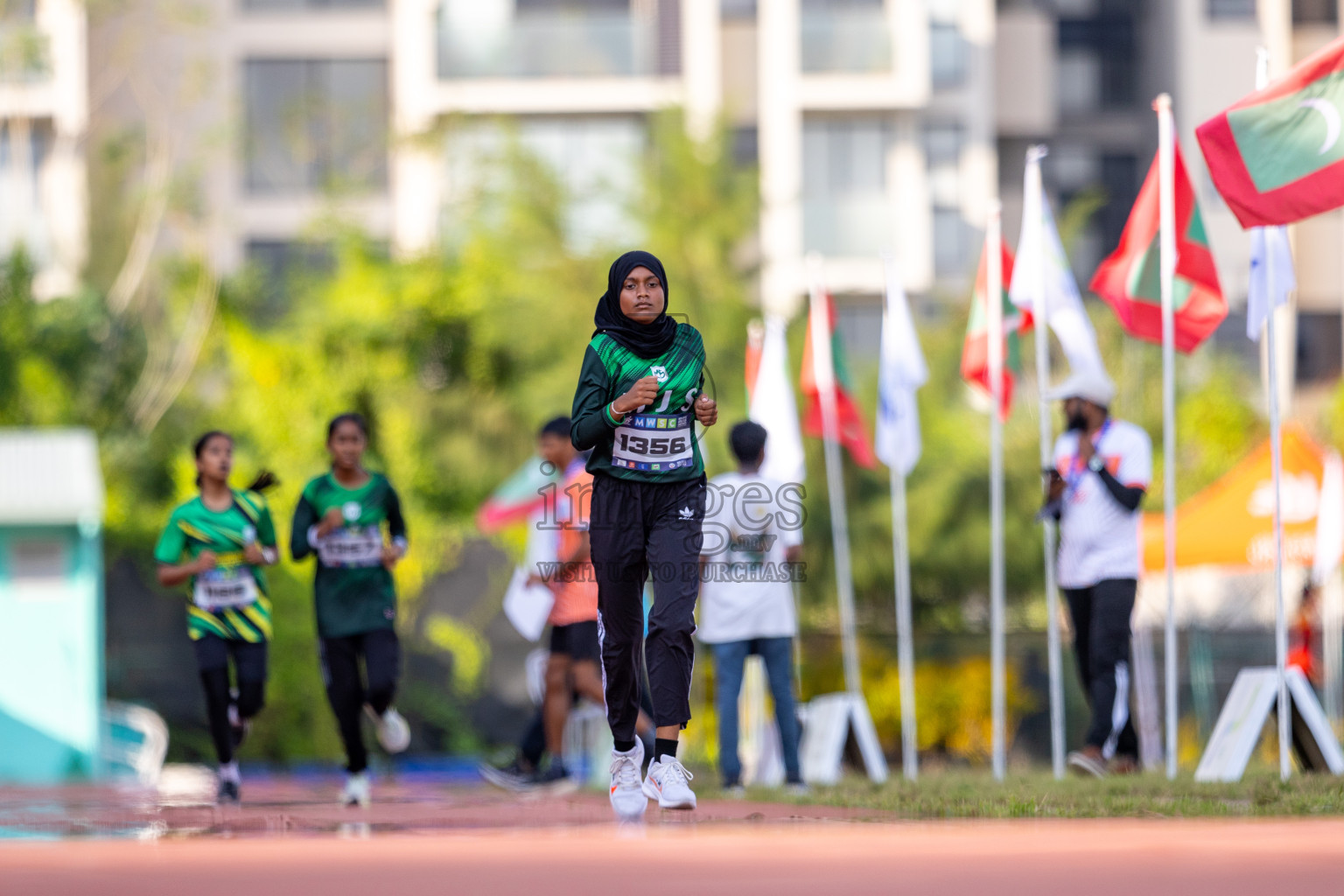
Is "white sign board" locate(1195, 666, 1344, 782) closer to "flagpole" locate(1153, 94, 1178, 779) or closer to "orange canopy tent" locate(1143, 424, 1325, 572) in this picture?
"flagpole" locate(1153, 94, 1178, 779)

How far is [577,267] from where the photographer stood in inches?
990

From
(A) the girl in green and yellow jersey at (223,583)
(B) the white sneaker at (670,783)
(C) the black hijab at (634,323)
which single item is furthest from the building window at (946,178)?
(B) the white sneaker at (670,783)

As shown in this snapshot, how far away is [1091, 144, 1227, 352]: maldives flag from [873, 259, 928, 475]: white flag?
2414mm

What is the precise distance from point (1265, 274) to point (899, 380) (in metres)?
4.57

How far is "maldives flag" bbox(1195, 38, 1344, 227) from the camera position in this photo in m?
9.71

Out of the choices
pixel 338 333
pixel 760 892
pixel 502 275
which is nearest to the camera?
pixel 760 892

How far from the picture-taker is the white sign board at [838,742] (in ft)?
40.4

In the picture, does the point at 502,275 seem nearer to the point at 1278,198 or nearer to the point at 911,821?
the point at 1278,198

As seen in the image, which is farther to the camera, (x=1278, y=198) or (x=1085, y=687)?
(x=1085, y=687)

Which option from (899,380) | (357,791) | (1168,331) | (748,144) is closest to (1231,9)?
(748,144)

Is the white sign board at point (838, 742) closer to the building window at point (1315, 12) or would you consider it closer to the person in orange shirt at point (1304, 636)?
the person in orange shirt at point (1304, 636)

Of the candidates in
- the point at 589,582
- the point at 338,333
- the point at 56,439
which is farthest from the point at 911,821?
the point at 338,333

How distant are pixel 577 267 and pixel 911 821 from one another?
18.6 m

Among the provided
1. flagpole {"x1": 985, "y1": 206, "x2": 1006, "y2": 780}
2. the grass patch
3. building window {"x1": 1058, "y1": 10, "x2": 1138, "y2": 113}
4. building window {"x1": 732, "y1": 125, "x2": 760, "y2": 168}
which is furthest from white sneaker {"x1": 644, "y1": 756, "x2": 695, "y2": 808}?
building window {"x1": 1058, "y1": 10, "x2": 1138, "y2": 113}
